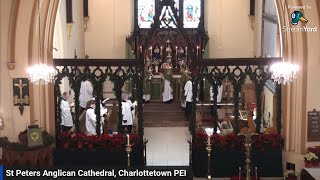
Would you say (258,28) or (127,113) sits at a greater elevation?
(258,28)

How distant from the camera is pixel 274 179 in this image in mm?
15648

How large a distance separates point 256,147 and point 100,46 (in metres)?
12.7

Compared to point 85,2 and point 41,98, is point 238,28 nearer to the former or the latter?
point 85,2

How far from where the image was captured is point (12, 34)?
15211 mm

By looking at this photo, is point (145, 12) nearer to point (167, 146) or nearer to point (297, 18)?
point (167, 146)

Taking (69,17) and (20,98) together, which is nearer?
(20,98)

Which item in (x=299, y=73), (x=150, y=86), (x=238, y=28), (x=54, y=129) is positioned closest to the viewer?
(x=299, y=73)

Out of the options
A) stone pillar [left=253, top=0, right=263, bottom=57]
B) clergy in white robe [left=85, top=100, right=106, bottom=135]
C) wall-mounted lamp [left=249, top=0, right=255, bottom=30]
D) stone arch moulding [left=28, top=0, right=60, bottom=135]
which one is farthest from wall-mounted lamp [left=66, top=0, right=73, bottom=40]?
wall-mounted lamp [left=249, top=0, right=255, bottom=30]

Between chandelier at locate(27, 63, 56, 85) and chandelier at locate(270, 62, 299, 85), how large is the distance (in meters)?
5.79

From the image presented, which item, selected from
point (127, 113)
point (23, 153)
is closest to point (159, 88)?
point (127, 113)

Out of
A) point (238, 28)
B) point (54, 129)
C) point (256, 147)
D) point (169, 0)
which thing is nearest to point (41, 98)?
point (54, 129)

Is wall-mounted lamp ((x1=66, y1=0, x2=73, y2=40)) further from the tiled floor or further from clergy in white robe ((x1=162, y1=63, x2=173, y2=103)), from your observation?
the tiled floor

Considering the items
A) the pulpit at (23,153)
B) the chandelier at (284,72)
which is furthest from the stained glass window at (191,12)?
the pulpit at (23,153)

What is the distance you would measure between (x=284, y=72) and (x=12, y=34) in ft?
22.7
